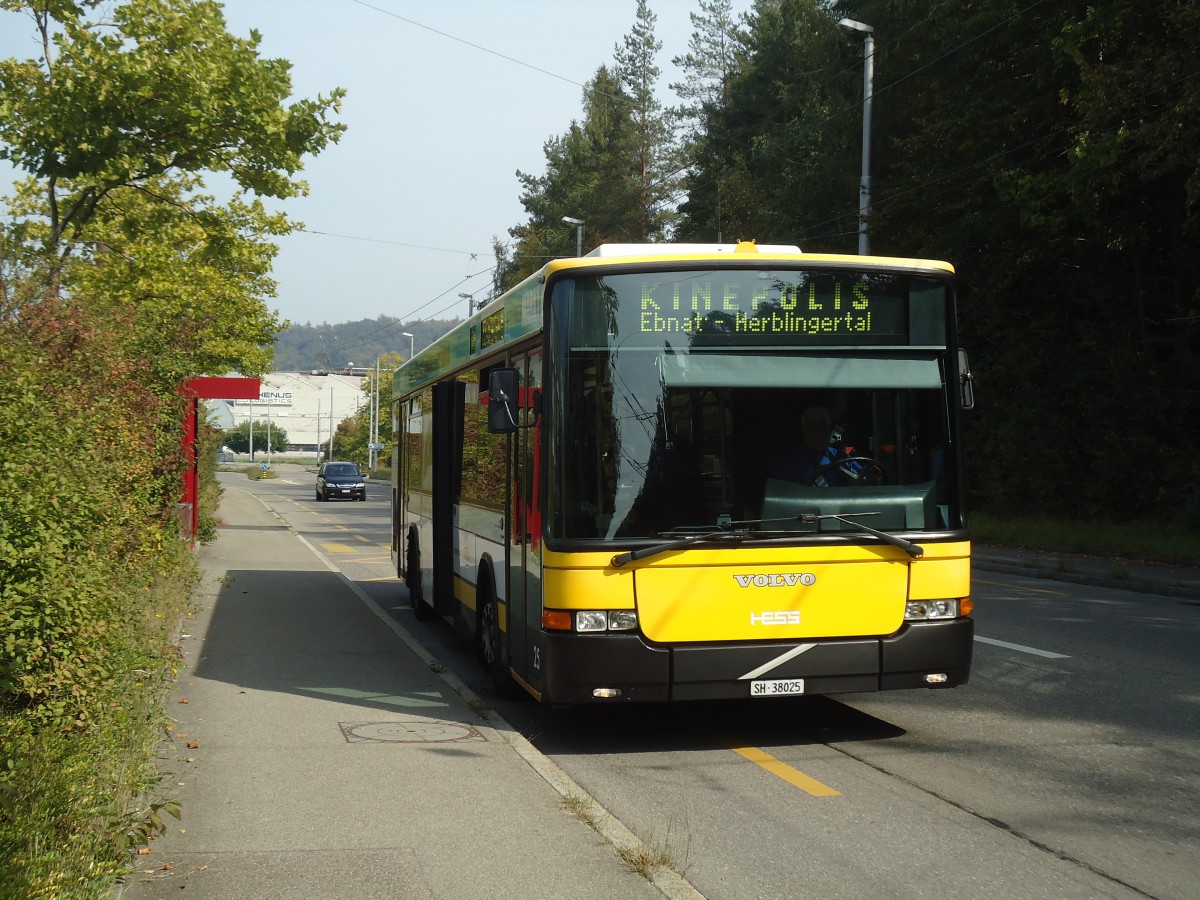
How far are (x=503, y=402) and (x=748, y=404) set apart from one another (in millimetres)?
1465

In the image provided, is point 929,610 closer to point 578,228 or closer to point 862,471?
point 862,471

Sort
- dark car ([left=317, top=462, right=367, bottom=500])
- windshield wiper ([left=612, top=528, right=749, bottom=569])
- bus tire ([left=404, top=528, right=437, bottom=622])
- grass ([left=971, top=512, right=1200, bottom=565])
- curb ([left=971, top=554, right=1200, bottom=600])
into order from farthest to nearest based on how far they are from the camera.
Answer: dark car ([left=317, top=462, right=367, bottom=500]) → grass ([left=971, top=512, right=1200, bottom=565]) → curb ([left=971, top=554, right=1200, bottom=600]) → bus tire ([left=404, top=528, right=437, bottom=622]) → windshield wiper ([left=612, top=528, right=749, bottom=569])

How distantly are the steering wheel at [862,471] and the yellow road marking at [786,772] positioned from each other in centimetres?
165

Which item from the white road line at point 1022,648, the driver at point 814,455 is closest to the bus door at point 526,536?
the driver at point 814,455

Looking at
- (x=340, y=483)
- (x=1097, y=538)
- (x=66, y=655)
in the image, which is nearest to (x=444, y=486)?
(x=66, y=655)

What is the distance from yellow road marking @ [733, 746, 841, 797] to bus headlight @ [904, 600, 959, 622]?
3.78 feet

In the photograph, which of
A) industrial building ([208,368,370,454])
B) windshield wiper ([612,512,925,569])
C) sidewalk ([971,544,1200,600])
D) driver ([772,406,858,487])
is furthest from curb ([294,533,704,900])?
industrial building ([208,368,370,454])

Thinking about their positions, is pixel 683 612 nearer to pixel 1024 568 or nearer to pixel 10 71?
pixel 10 71

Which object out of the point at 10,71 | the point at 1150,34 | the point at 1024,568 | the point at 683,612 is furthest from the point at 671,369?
the point at 1150,34

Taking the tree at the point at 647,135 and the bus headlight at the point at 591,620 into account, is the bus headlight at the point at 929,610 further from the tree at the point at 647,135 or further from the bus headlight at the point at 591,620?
the tree at the point at 647,135

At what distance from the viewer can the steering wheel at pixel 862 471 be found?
7821 mm

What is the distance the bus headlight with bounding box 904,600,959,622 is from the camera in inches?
311

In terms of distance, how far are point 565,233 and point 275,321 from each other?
76.1 feet

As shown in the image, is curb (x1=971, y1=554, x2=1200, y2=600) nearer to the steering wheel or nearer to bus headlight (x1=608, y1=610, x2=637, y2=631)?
the steering wheel
